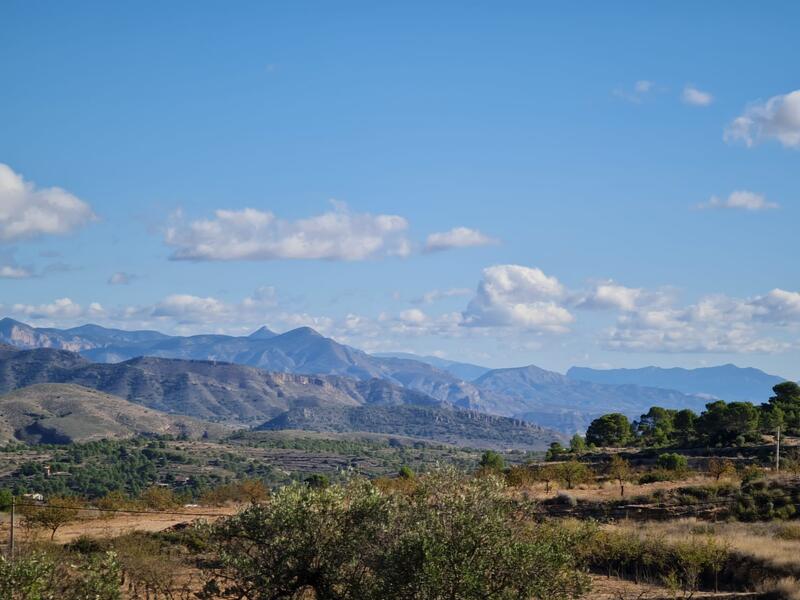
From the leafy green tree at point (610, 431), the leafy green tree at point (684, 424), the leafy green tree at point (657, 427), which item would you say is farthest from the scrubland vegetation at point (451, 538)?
the leafy green tree at point (610, 431)

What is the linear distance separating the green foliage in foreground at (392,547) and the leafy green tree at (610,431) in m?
91.8

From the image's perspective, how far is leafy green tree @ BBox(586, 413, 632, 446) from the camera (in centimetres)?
11294

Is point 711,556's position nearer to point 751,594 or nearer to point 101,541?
point 751,594

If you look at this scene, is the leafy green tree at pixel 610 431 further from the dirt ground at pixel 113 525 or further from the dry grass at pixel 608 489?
the dirt ground at pixel 113 525

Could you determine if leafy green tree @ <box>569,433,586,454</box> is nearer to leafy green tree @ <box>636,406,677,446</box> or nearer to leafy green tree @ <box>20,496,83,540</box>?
leafy green tree @ <box>636,406,677,446</box>

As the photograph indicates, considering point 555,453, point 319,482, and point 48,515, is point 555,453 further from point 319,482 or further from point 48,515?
point 48,515

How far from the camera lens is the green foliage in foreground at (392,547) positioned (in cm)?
2186

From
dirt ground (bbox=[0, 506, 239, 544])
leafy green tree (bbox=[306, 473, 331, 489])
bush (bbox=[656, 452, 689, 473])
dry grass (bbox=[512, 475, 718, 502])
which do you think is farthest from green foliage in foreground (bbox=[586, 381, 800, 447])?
dirt ground (bbox=[0, 506, 239, 544])

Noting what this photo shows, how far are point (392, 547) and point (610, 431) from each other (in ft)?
315

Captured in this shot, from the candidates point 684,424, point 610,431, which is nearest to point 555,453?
point 610,431

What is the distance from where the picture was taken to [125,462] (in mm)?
169875

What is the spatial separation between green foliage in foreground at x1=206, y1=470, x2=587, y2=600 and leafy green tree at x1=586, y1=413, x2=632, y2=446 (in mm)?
91797

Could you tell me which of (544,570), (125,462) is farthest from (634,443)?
(125,462)

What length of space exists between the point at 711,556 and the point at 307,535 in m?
22.6
